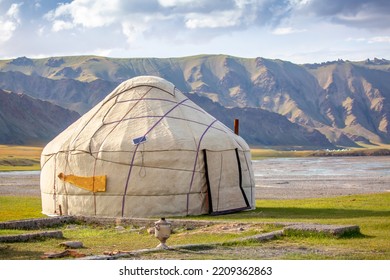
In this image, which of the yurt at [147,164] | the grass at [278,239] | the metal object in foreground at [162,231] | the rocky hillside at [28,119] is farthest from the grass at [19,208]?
the rocky hillside at [28,119]

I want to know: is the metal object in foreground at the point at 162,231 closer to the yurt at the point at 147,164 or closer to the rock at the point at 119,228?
the rock at the point at 119,228

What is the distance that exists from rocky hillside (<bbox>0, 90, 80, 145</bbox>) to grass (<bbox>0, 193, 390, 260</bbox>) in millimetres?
117091

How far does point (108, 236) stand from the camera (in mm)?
16875

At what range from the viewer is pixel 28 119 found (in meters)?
150

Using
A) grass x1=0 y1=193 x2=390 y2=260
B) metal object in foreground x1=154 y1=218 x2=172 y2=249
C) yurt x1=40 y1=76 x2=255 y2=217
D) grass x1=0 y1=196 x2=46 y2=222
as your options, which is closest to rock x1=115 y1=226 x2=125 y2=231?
grass x1=0 y1=193 x2=390 y2=260

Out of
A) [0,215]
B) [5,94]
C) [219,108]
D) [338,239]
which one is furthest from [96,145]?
[219,108]

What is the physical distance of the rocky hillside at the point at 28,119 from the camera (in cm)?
13912

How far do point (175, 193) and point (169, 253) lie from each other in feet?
29.7

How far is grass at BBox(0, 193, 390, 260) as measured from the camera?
12625 mm

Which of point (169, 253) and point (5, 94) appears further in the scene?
point (5, 94)

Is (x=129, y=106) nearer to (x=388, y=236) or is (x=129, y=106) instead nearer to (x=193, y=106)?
(x=193, y=106)

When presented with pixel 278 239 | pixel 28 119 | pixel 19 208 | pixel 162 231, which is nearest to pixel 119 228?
pixel 278 239

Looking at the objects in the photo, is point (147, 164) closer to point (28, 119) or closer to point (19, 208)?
point (19, 208)

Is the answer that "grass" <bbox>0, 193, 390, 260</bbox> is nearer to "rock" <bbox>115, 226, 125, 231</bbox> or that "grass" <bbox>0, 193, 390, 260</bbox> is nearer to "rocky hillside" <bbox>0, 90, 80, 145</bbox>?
"rock" <bbox>115, 226, 125, 231</bbox>
